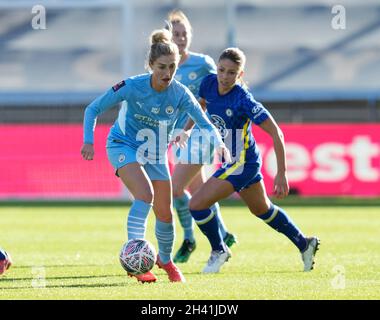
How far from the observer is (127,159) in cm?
796

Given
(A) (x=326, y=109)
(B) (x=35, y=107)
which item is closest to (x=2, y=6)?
(B) (x=35, y=107)

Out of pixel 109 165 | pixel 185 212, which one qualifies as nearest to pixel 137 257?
pixel 185 212

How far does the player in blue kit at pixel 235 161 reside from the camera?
8.46 meters

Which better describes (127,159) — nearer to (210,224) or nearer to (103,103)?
(103,103)

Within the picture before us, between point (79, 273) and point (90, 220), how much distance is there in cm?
673

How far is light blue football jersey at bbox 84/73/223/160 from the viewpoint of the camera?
788 centimetres

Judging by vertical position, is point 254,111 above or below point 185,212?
above

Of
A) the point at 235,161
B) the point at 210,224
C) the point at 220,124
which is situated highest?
the point at 220,124

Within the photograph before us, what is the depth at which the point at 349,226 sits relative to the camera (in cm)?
1402

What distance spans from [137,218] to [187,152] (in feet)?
7.10

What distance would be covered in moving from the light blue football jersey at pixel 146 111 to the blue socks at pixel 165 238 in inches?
21.4

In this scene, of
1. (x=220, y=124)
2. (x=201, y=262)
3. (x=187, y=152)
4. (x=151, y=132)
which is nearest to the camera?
(x=151, y=132)

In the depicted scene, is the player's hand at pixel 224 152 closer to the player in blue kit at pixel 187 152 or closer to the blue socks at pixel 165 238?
the blue socks at pixel 165 238
